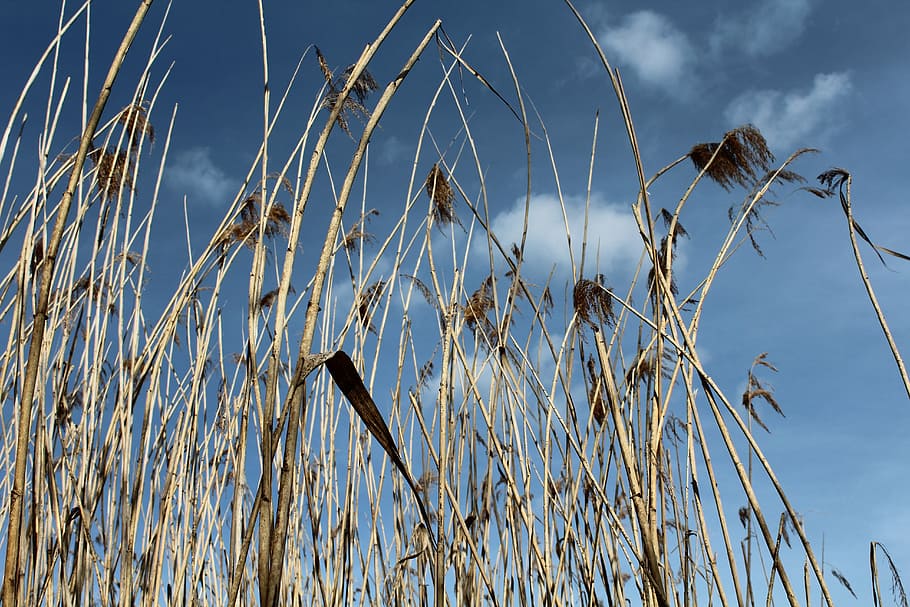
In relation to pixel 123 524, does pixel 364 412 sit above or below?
below

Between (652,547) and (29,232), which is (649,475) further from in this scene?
(29,232)

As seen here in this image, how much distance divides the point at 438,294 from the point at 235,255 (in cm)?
60

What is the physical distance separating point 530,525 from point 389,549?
76cm

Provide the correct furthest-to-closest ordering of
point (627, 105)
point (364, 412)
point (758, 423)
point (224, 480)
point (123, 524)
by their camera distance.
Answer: point (758, 423) < point (224, 480) < point (123, 524) < point (627, 105) < point (364, 412)

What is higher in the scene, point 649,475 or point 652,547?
point 649,475

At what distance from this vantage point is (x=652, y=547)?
3.52 ft

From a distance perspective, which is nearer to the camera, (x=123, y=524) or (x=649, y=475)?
(x=649, y=475)

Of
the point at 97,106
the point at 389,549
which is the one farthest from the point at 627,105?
the point at 389,549

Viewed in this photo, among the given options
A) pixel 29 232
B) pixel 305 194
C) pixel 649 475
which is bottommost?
pixel 649 475

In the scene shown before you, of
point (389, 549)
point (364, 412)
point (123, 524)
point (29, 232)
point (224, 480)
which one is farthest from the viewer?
point (389, 549)

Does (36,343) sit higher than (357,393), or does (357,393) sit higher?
(36,343)

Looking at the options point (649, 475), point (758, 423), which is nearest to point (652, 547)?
point (649, 475)

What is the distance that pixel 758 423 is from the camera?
2.54 meters

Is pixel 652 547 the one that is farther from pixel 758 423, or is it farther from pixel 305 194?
pixel 758 423
